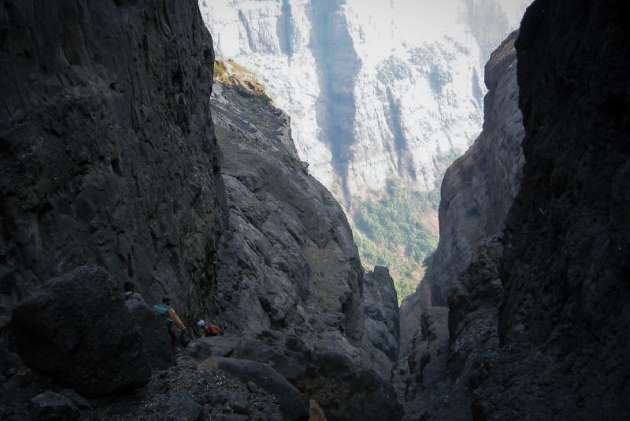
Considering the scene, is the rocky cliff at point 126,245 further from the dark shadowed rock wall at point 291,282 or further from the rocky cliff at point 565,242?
the rocky cliff at point 565,242

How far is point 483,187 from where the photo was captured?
63.1 m

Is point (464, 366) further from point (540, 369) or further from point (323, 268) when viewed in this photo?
point (323, 268)

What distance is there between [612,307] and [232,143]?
36.9 m

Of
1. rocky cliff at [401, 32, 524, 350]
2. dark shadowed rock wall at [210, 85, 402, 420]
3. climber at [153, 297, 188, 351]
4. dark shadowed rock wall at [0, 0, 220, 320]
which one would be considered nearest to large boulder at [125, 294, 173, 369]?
climber at [153, 297, 188, 351]

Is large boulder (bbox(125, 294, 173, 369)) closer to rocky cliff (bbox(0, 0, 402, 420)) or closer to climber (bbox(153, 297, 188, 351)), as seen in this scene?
rocky cliff (bbox(0, 0, 402, 420))

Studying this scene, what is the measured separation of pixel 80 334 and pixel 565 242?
11.0 m

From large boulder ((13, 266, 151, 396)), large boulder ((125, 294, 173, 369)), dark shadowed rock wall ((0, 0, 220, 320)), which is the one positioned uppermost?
dark shadowed rock wall ((0, 0, 220, 320))

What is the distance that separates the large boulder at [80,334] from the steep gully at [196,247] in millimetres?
32

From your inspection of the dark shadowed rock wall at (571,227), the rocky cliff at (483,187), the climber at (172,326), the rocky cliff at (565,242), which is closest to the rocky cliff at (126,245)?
the climber at (172,326)

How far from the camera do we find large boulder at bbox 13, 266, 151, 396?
8633 millimetres

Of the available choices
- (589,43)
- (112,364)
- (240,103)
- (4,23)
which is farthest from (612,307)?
(240,103)

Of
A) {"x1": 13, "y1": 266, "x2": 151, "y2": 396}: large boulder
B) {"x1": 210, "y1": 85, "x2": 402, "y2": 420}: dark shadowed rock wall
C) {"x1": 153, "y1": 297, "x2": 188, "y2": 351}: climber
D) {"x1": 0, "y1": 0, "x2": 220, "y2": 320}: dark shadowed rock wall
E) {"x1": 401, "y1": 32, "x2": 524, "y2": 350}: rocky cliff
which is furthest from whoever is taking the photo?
{"x1": 401, "y1": 32, "x2": 524, "y2": 350}: rocky cliff

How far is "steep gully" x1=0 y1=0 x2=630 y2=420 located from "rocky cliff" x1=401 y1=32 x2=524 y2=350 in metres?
28.8

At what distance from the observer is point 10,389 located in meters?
8.40
